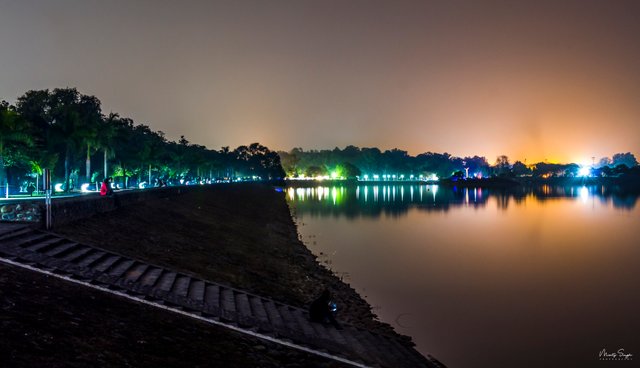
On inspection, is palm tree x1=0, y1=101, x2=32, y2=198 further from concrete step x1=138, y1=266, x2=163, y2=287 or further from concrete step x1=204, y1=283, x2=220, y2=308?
concrete step x1=204, y1=283, x2=220, y2=308

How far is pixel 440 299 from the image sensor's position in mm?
31016

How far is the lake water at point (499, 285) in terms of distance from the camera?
22.9 m

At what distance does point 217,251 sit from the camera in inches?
1281

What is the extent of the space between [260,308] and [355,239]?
132ft

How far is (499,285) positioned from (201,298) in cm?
2376

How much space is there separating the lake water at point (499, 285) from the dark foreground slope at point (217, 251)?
3048mm

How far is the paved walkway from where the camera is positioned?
15.9 m

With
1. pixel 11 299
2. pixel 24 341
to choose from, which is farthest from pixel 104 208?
pixel 24 341

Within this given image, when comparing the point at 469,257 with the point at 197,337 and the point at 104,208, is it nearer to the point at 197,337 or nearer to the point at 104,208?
the point at 104,208

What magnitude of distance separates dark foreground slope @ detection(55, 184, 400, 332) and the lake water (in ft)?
10.00

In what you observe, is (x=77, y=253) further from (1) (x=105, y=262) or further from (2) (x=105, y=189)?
(2) (x=105, y=189)

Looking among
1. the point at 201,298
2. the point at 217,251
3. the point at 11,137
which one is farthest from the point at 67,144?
the point at 201,298

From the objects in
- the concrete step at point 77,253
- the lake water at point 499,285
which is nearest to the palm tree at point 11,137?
the lake water at point 499,285
